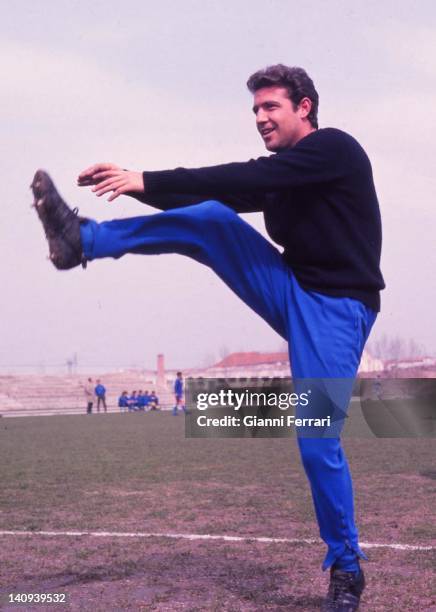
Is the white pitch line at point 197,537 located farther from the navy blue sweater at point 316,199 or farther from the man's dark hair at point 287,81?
the man's dark hair at point 287,81

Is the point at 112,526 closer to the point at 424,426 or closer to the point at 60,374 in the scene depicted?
the point at 424,426

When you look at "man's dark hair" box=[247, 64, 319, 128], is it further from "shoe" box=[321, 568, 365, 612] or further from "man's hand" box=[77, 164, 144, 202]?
"shoe" box=[321, 568, 365, 612]

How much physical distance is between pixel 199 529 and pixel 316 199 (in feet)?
12.2

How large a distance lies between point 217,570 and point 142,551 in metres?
0.86

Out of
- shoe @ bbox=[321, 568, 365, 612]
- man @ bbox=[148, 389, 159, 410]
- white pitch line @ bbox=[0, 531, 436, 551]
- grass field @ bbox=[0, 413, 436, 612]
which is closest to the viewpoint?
shoe @ bbox=[321, 568, 365, 612]

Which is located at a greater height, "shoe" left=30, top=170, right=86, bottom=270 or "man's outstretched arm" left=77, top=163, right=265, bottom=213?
"man's outstretched arm" left=77, top=163, right=265, bottom=213

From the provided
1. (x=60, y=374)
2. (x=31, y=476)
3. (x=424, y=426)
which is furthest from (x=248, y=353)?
(x=31, y=476)

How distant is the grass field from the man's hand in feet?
7.09

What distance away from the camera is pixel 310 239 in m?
4.17

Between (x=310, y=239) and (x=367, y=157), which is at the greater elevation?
(x=367, y=157)

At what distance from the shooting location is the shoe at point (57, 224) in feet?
12.8

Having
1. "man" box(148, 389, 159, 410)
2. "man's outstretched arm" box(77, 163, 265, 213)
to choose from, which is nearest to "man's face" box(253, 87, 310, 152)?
"man's outstretched arm" box(77, 163, 265, 213)

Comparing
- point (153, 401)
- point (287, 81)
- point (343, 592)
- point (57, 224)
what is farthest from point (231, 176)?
point (153, 401)

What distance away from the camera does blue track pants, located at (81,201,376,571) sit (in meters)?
4.09
